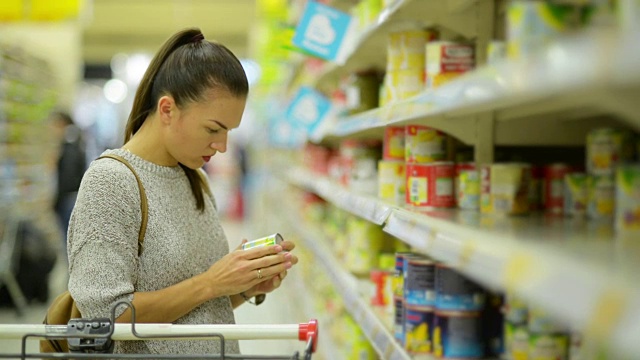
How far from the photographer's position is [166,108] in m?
2.16

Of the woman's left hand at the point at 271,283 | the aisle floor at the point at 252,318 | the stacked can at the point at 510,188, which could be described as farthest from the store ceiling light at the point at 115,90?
→ the stacked can at the point at 510,188

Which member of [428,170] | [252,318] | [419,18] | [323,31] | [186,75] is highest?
[323,31]

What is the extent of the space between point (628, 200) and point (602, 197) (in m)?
0.31

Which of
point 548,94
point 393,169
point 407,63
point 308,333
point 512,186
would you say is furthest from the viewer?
point 393,169

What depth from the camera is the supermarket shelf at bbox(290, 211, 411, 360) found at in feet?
7.59

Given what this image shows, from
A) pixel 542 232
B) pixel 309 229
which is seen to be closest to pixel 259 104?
pixel 309 229

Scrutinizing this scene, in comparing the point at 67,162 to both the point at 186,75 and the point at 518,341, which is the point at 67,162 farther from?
the point at 518,341

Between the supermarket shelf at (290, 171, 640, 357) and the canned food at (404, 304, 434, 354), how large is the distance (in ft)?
1.31

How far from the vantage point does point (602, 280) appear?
914 millimetres

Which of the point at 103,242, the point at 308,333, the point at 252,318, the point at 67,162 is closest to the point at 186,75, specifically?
the point at 103,242

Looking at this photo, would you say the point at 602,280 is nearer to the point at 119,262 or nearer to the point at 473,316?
the point at 473,316

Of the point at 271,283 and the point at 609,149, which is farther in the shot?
the point at 271,283

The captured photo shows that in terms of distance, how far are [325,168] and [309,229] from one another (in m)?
0.53

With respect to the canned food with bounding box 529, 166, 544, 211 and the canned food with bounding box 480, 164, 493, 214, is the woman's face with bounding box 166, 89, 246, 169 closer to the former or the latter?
the canned food with bounding box 480, 164, 493, 214
